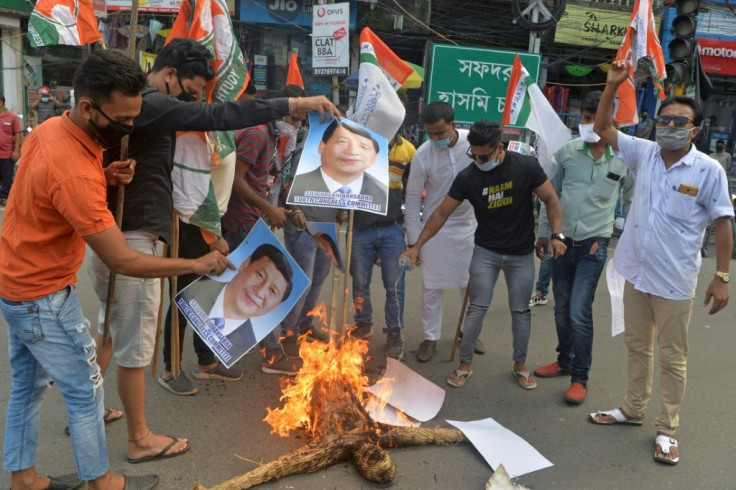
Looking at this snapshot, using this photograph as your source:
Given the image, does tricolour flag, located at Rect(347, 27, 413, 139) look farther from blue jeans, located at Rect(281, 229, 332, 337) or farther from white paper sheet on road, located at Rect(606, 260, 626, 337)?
white paper sheet on road, located at Rect(606, 260, 626, 337)

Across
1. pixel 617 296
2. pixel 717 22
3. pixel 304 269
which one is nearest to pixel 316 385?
pixel 304 269

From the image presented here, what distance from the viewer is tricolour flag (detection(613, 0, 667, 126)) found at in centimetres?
404

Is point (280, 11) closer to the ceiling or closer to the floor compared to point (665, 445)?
closer to the ceiling

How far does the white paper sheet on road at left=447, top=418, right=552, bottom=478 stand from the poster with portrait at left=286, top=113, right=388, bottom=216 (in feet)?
4.74

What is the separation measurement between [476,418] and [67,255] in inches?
104

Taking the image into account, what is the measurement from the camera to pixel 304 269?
15.3ft

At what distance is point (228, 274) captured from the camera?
3217mm

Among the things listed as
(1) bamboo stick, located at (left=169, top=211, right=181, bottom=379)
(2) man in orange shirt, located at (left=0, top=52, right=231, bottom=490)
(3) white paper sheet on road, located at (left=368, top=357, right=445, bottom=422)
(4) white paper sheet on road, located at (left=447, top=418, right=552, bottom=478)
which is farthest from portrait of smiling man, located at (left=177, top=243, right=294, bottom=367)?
(4) white paper sheet on road, located at (left=447, top=418, right=552, bottom=478)

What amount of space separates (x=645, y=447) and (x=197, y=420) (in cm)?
276

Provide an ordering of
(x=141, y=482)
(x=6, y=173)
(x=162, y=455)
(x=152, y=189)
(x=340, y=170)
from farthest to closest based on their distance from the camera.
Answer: (x=6, y=173)
(x=340, y=170)
(x=162, y=455)
(x=152, y=189)
(x=141, y=482)

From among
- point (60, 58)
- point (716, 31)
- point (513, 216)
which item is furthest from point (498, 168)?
point (60, 58)

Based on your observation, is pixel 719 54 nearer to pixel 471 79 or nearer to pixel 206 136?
pixel 471 79

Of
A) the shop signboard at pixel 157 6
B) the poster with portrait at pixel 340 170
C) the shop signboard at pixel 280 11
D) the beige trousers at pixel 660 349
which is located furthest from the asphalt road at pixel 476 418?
the shop signboard at pixel 157 6

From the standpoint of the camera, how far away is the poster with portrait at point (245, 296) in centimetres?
323
